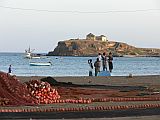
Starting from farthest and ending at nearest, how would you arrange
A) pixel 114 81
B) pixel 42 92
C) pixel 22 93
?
pixel 114 81, pixel 42 92, pixel 22 93

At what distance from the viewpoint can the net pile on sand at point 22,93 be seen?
23.4 meters

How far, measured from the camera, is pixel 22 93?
24.2 metres

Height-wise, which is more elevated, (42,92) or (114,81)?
(42,92)

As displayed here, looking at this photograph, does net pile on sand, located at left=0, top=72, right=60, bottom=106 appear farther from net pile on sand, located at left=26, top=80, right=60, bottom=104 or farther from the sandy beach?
the sandy beach

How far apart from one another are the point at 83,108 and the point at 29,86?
4.46 meters

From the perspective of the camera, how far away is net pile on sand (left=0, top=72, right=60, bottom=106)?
920 inches

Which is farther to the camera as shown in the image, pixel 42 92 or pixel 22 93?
pixel 42 92

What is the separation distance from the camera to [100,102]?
24875mm

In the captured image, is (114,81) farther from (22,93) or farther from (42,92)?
(22,93)

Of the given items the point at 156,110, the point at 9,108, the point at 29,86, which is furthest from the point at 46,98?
the point at 156,110

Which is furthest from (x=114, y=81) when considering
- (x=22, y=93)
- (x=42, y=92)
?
(x=22, y=93)

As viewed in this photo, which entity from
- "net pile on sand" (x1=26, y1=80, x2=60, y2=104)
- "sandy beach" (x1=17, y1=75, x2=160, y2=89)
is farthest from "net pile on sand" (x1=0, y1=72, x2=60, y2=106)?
"sandy beach" (x1=17, y1=75, x2=160, y2=89)

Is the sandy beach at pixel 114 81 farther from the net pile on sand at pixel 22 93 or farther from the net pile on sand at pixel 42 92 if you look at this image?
the net pile on sand at pixel 22 93

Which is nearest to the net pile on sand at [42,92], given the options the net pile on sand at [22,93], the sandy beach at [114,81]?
the net pile on sand at [22,93]
